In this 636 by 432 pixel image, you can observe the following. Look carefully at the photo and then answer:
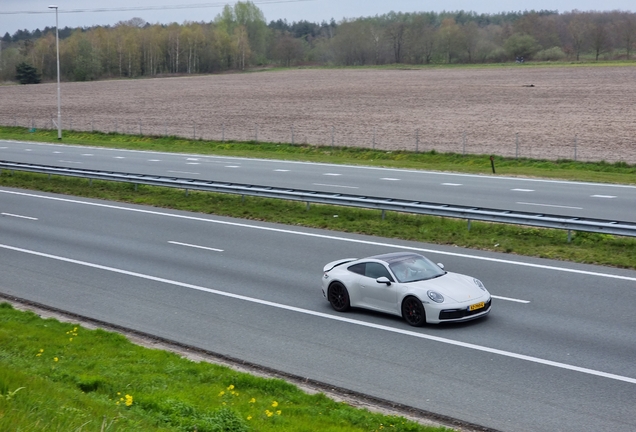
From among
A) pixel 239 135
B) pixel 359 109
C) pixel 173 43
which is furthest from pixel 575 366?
pixel 173 43

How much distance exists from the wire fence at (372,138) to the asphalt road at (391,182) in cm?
650

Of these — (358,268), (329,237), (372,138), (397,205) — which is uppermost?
(372,138)

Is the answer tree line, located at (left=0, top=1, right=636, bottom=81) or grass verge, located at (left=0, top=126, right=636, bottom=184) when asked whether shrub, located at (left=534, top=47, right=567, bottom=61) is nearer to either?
tree line, located at (left=0, top=1, right=636, bottom=81)

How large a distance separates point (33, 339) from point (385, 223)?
11728mm

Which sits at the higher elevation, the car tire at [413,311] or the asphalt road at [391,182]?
the asphalt road at [391,182]

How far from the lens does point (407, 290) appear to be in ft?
44.1

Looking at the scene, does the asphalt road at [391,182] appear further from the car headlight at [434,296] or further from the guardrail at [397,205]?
the car headlight at [434,296]

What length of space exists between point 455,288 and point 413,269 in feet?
3.34

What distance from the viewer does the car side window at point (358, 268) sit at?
47.3ft

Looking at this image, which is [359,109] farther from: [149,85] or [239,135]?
[149,85]

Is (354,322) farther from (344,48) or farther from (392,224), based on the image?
(344,48)

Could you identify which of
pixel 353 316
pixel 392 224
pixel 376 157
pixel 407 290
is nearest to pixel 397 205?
pixel 392 224

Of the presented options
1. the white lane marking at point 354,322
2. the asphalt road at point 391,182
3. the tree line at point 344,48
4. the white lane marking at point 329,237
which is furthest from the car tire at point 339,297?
the tree line at point 344,48

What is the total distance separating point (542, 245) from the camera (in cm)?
1902
